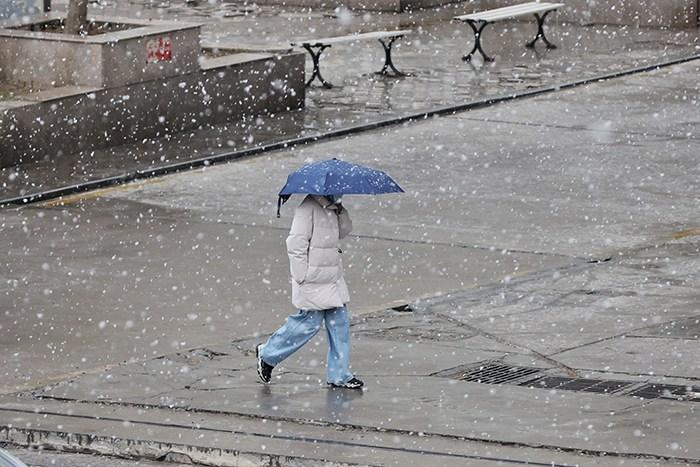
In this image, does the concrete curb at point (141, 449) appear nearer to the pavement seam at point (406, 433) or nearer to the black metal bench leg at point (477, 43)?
the pavement seam at point (406, 433)

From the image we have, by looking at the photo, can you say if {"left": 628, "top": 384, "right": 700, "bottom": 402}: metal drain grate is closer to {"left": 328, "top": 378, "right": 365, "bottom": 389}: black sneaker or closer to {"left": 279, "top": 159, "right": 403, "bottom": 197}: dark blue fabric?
{"left": 328, "top": 378, "right": 365, "bottom": 389}: black sneaker

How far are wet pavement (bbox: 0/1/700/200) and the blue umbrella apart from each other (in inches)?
265

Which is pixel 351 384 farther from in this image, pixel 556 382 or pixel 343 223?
pixel 556 382

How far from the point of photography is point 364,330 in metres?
12.8

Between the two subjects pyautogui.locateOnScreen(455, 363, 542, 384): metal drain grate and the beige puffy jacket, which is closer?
the beige puffy jacket

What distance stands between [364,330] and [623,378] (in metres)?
2.14

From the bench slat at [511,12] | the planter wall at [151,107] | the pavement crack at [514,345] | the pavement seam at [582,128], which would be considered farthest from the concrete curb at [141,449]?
the bench slat at [511,12]

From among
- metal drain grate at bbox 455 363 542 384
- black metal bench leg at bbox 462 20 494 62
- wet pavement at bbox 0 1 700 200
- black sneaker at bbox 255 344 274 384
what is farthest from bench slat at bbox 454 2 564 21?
black sneaker at bbox 255 344 274 384

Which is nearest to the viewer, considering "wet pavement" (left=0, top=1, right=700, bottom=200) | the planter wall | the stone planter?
the planter wall

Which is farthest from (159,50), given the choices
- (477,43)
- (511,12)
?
(511,12)

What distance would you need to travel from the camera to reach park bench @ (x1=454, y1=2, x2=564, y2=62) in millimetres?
25562

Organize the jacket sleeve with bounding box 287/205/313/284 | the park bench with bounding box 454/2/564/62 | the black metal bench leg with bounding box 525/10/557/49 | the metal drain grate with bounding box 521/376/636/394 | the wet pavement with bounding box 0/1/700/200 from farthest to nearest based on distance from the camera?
the black metal bench leg with bounding box 525/10/557/49 < the park bench with bounding box 454/2/564/62 < the wet pavement with bounding box 0/1/700/200 < the jacket sleeve with bounding box 287/205/313/284 < the metal drain grate with bounding box 521/376/636/394

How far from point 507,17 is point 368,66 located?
2699 millimetres

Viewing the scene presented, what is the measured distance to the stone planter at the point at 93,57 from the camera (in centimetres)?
1964
